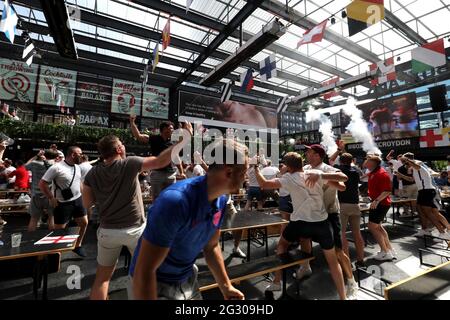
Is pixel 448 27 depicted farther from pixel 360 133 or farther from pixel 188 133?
pixel 188 133

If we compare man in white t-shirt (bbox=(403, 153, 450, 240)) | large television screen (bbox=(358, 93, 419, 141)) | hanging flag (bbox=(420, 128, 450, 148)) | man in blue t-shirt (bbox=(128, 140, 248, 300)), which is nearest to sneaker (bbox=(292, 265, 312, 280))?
man in blue t-shirt (bbox=(128, 140, 248, 300))

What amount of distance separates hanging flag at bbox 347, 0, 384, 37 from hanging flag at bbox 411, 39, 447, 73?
435 cm

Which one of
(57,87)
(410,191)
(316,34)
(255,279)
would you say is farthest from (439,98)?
(57,87)

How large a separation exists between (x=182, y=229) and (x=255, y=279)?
2.66 meters

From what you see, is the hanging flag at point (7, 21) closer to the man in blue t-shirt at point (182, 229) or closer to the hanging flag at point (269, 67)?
the man in blue t-shirt at point (182, 229)

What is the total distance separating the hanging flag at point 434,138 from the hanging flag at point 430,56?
522cm

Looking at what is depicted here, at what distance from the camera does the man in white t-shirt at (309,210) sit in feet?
8.29

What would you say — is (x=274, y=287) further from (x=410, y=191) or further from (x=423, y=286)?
(x=410, y=191)

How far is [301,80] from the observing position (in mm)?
14570

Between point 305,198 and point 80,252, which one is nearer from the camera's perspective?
point 305,198

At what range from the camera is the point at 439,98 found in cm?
1120

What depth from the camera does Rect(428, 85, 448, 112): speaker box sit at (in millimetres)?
11125

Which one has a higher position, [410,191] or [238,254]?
[410,191]
